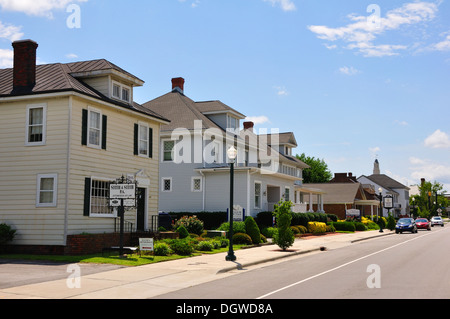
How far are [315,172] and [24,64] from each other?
80270mm

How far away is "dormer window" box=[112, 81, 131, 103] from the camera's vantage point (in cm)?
2410

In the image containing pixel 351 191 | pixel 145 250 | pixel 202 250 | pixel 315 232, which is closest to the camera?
pixel 145 250

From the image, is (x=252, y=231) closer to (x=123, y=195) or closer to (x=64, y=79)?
(x=123, y=195)

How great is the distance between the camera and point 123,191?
1941 cm

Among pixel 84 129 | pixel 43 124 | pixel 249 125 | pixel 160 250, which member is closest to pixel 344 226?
pixel 249 125

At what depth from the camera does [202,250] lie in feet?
75.2

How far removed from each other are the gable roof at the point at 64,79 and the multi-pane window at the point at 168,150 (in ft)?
33.3

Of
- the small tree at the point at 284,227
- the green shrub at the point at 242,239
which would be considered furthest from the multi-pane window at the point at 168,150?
the small tree at the point at 284,227

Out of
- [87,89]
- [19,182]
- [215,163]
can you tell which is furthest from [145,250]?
[215,163]

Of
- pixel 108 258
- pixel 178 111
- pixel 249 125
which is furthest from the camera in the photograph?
pixel 249 125

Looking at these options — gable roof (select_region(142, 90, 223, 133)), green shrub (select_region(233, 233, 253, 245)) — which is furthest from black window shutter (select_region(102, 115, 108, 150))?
gable roof (select_region(142, 90, 223, 133))

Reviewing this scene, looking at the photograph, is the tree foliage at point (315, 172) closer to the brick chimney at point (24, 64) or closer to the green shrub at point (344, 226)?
the green shrub at point (344, 226)
